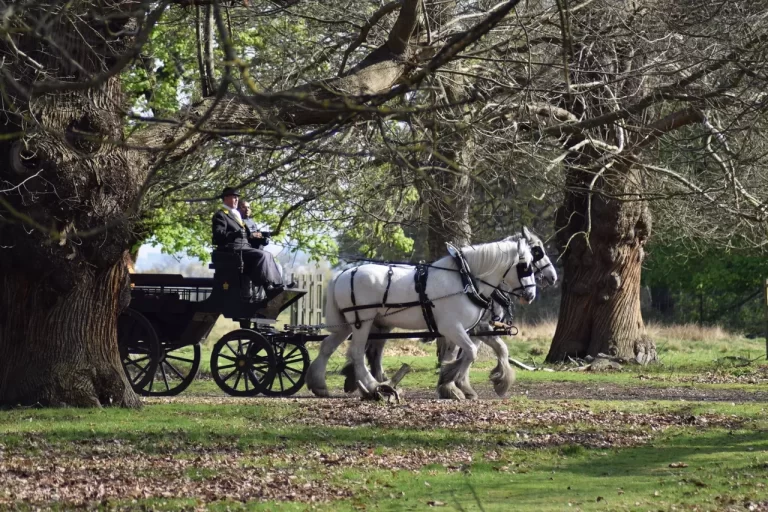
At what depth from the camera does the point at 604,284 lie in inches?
902

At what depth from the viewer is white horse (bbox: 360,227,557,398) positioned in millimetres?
15477

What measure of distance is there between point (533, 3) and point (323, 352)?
546 cm

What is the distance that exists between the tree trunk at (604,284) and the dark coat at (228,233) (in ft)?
25.5

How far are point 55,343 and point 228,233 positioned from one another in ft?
13.9

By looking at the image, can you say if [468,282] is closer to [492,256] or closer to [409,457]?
[492,256]

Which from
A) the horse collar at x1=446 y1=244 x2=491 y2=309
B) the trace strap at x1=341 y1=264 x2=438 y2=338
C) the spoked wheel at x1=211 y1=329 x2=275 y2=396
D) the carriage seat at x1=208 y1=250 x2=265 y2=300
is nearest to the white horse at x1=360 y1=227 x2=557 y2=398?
the horse collar at x1=446 y1=244 x2=491 y2=309

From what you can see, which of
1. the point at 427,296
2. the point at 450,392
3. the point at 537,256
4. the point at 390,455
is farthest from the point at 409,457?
the point at 537,256

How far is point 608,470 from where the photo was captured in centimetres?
983

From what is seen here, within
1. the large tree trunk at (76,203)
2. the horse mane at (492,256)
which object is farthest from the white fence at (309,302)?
the large tree trunk at (76,203)

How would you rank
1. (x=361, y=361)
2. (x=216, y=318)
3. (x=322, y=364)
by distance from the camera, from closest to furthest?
(x=361, y=361), (x=322, y=364), (x=216, y=318)

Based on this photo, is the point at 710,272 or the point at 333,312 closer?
the point at 333,312

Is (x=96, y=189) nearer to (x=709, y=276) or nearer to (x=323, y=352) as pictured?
(x=323, y=352)

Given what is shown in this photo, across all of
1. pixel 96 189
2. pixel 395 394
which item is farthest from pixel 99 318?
pixel 395 394

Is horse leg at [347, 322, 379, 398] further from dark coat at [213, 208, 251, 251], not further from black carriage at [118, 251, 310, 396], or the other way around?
dark coat at [213, 208, 251, 251]
